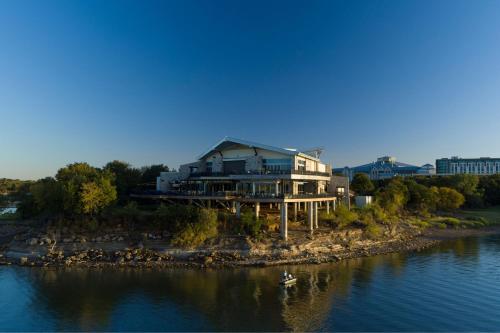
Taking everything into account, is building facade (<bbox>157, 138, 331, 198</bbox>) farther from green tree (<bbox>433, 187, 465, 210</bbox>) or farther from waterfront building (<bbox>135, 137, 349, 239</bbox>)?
green tree (<bbox>433, 187, 465, 210</bbox>)

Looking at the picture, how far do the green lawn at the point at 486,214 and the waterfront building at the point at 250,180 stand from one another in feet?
126

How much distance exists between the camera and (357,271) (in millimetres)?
34844

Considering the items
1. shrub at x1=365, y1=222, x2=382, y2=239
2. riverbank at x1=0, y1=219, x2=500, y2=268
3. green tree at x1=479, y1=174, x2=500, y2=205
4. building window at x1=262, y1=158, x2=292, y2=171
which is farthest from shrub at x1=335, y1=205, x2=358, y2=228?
green tree at x1=479, y1=174, x2=500, y2=205

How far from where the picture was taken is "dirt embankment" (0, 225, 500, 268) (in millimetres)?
36125

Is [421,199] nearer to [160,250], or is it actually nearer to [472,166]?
[160,250]

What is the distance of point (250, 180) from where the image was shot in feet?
156

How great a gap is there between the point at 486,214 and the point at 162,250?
7748 centimetres

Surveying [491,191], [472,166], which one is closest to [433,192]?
[491,191]

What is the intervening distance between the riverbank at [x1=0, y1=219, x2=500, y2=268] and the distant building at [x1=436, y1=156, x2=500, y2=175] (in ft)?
483

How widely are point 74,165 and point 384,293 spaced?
42.8 meters

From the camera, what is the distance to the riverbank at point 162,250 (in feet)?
118

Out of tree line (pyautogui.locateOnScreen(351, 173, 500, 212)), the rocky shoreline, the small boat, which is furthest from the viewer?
tree line (pyautogui.locateOnScreen(351, 173, 500, 212))

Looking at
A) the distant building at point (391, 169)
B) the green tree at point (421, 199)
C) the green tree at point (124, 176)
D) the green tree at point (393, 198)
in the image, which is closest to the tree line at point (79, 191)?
the green tree at point (124, 176)

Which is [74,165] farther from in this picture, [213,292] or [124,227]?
[213,292]
